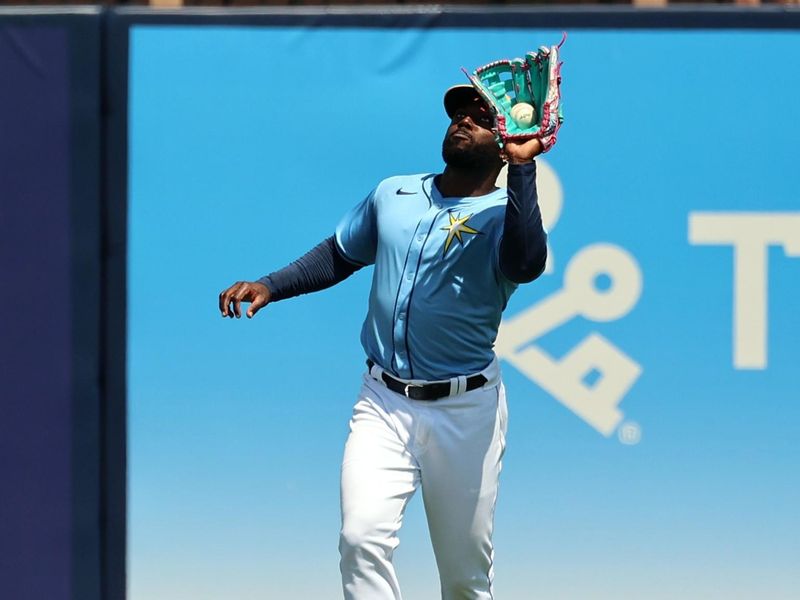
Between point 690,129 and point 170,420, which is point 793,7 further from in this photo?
point 170,420

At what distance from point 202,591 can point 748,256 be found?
2.02m

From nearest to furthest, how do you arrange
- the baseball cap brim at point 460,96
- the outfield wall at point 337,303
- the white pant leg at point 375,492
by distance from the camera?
the white pant leg at point 375,492, the baseball cap brim at point 460,96, the outfield wall at point 337,303

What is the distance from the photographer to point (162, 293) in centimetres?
434

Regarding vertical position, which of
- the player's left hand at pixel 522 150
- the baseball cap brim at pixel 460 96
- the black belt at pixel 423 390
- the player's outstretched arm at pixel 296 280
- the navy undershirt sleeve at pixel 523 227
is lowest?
the black belt at pixel 423 390

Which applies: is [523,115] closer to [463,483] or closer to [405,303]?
[405,303]

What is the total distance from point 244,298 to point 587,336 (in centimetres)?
118

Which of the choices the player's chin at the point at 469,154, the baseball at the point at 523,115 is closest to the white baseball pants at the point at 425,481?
the player's chin at the point at 469,154

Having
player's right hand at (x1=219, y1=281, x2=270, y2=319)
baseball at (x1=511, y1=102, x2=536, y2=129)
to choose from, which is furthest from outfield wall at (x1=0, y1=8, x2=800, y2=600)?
baseball at (x1=511, y1=102, x2=536, y2=129)

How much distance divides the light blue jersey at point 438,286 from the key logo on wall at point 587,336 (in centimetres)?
56

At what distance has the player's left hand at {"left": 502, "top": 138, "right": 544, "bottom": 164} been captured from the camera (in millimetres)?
3396

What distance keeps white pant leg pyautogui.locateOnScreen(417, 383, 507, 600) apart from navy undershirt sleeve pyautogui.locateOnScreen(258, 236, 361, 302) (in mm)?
535

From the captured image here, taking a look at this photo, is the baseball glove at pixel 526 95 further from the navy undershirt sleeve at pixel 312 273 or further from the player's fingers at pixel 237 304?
the player's fingers at pixel 237 304

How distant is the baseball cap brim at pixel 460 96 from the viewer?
3.73 metres

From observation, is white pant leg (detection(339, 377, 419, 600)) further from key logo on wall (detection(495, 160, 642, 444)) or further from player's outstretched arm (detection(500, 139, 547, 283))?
key logo on wall (detection(495, 160, 642, 444))
